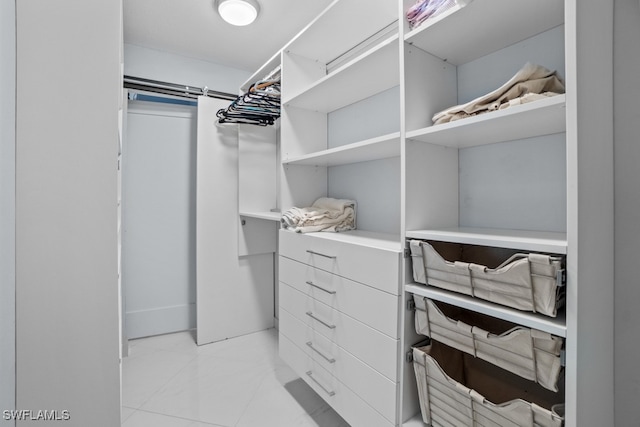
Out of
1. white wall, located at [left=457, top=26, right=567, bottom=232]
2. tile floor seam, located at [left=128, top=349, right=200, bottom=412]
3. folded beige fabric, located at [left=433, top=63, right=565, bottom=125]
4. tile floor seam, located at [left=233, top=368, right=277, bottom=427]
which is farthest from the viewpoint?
tile floor seam, located at [left=128, top=349, right=200, bottom=412]

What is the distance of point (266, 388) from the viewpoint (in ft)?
6.38

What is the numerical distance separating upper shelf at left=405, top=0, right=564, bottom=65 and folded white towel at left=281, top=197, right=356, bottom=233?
925 millimetres

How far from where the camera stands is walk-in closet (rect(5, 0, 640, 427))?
31.8 inches

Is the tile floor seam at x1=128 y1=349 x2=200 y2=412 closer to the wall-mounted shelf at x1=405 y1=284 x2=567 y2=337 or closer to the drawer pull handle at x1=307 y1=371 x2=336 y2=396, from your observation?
the drawer pull handle at x1=307 y1=371 x2=336 y2=396

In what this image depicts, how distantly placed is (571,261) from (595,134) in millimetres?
388

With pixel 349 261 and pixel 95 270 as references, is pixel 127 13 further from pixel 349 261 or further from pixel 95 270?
pixel 349 261

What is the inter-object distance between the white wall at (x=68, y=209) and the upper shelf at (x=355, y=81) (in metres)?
0.91

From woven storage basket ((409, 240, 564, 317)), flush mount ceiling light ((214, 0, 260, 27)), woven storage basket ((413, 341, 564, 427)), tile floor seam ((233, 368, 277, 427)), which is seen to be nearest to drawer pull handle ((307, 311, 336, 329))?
woven storage basket ((413, 341, 564, 427))

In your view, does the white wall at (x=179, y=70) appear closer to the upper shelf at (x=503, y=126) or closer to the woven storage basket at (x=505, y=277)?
the upper shelf at (x=503, y=126)

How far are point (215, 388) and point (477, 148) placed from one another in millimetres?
2038

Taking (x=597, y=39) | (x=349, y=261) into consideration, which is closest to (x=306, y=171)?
(x=349, y=261)

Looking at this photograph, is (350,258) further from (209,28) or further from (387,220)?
(209,28)

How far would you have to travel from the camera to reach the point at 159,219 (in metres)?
2.73

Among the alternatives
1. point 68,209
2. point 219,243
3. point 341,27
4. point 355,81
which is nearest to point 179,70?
point 219,243
